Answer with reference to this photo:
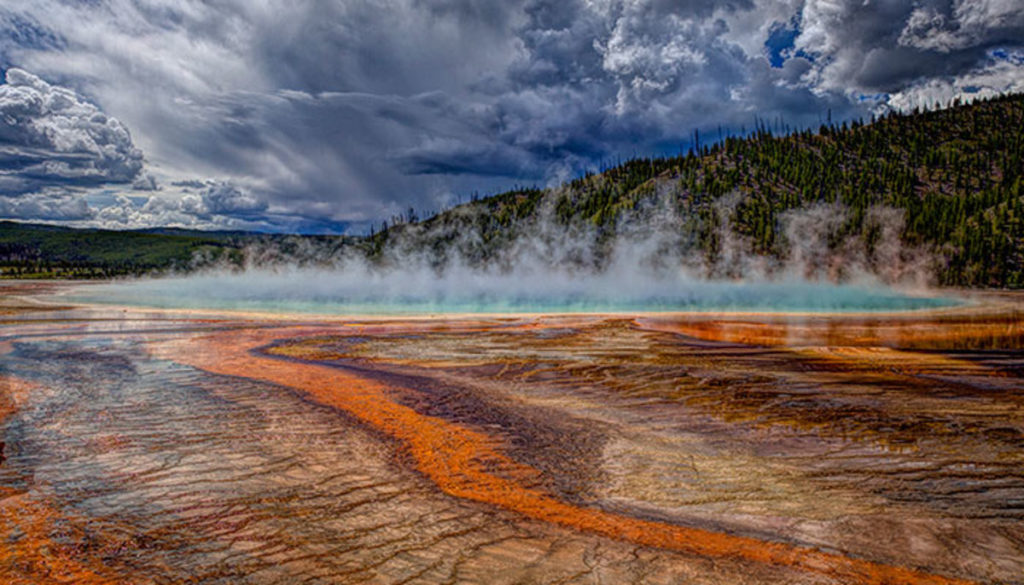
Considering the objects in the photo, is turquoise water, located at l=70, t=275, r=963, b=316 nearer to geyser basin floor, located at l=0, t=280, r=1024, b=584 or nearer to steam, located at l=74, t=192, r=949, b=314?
steam, located at l=74, t=192, r=949, b=314

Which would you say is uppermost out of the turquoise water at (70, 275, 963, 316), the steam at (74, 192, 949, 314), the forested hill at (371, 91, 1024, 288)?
the forested hill at (371, 91, 1024, 288)

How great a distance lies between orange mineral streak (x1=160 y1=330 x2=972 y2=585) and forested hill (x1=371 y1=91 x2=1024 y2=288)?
117618 mm

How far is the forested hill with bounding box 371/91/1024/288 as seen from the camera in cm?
10888

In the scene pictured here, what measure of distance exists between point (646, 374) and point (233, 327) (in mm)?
25015

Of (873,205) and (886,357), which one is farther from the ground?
(873,205)

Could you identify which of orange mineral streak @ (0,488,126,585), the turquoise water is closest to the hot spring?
the turquoise water

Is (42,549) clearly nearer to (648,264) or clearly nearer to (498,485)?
(498,485)

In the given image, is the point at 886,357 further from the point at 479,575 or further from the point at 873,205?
the point at 873,205

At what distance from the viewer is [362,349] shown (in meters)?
22.5

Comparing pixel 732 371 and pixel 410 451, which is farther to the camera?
pixel 732 371

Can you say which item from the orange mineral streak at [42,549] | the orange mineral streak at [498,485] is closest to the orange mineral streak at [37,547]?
the orange mineral streak at [42,549]

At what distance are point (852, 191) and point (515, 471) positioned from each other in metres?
161

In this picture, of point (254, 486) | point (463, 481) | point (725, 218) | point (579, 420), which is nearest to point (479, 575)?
point (463, 481)

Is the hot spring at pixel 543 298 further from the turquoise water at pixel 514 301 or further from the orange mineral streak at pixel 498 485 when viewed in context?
the orange mineral streak at pixel 498 485
